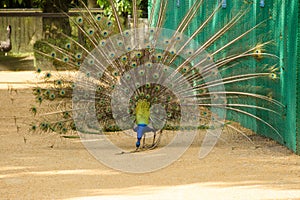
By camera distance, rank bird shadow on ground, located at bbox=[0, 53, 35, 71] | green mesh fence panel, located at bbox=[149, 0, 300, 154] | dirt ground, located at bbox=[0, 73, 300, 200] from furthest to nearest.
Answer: bird shadow on ground, located at bbox=[0, 53, 35, 71] < green mesh fence panel, located at bbox=[149, 0, 300, 154] < dirt ground, located at bbox=[0, 73, 300, 200]

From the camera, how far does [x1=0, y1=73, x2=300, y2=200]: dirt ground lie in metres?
8.05

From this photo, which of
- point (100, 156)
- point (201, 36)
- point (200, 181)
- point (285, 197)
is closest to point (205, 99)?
point (100, 156)

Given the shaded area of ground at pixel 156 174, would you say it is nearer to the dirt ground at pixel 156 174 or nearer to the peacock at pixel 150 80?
the dirt ground at pixel 156 174

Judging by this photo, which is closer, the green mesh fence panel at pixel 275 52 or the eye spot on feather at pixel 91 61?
the green mesh fence panel at pixel 275 52

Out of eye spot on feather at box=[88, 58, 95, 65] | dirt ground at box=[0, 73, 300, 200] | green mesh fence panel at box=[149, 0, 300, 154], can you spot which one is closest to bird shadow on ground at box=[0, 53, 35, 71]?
green mesh fence panel at box=[149, 0, 300, 154]

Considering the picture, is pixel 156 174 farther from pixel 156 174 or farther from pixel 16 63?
pixel 16 63

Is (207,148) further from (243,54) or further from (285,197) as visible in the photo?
(285,197)

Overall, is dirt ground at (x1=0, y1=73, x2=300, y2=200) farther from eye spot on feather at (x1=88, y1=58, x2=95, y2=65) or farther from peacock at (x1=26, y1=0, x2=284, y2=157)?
eye spot on feather at (x1=88, y1=58, x2=95, y2=65)

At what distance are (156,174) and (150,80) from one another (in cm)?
165

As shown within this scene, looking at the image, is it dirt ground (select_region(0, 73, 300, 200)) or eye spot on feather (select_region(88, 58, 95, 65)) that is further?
eye spot on feather (select_region(88, 58, 95, 65))

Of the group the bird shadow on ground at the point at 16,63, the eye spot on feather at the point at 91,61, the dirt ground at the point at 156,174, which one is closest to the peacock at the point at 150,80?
the eye spot on feather at the point at 91,61

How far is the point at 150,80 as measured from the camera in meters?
10.4

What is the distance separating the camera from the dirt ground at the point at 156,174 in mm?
8047

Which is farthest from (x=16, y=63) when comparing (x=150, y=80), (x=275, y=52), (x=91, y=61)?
(x=150, y=80)
